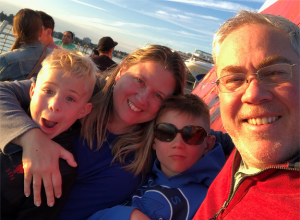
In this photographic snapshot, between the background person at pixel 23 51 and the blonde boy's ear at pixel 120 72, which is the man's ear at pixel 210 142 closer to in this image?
the blonde boy's ear at pixel 120 72

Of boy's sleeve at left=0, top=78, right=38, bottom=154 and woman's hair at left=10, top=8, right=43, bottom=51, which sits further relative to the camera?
woman's hair at left=10, top=8, right=43, bottom=51

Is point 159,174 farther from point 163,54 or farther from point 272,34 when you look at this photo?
point 272,34

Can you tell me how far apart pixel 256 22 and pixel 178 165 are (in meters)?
1.23

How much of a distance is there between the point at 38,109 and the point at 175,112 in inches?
44.5

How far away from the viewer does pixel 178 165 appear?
1949mm

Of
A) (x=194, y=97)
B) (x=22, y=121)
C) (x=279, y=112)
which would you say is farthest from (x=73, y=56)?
(x=279, y=112)

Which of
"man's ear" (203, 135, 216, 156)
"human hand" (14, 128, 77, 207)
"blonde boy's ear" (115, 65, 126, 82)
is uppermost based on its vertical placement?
"blonde boy's ear" (115, 65, 126, 82)

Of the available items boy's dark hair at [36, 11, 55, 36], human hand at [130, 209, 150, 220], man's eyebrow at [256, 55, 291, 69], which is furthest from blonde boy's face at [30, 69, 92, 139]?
→ boy's dark hair at [36, 11, 55, 36]

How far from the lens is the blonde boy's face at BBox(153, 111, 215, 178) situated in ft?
6.43

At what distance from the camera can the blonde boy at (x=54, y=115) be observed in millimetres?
1533

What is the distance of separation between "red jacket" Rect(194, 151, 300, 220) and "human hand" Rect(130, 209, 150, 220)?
0.44m

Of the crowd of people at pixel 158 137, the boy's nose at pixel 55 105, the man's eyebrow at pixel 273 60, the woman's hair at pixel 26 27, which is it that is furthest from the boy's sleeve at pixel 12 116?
the man's eyebrow at pixel 273 60

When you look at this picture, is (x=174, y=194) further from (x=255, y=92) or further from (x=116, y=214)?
(x=255, y=92)

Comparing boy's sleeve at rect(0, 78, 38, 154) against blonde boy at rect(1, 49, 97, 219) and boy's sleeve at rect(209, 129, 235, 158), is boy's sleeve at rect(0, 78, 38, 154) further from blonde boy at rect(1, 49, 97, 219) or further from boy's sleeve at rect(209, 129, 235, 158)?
boy's sleeve at rect(209, 129, 235, 158)
